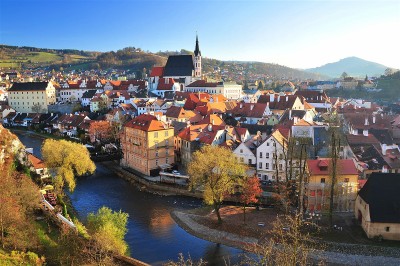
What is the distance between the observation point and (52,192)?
30.3 meters

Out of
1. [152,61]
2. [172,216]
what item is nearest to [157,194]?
[172,216]

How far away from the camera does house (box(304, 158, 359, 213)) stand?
27.2 m

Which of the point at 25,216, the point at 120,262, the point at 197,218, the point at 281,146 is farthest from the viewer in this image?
the point at 281,146

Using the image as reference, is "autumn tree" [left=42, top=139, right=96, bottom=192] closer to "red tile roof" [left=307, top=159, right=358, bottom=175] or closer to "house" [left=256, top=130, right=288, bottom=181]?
"house" [left=256, top=130, right=288, bottom=181]

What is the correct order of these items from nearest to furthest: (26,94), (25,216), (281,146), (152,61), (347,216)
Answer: (25,216) < (347,216) < (281,146) < (26,94) < (152,61)

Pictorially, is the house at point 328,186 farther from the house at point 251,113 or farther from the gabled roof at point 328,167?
the house at point 251,113

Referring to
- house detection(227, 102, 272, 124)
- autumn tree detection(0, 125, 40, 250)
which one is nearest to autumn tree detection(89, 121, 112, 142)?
house detection(227, 102, 272, 124)

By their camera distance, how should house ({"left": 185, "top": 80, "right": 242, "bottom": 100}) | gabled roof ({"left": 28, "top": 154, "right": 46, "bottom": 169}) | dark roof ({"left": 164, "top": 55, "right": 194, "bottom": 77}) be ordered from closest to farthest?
1. gabled roof ({"left": 28, "top": 154, "right": 46, "bottom": 169})
2. house ({"left": 185, "top": 80, "right": 242, "bottom": 100})
3. dark roof ({"left": 164, "top": 55, "right": 194, "bottom": 77})

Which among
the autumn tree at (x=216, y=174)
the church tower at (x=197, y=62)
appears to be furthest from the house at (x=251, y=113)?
the church tower at (x=197, y=62)

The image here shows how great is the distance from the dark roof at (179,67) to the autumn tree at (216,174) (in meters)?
73.9

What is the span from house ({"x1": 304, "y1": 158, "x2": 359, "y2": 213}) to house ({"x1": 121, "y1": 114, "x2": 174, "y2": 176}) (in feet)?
57.6

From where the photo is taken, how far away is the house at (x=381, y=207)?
76.3ft

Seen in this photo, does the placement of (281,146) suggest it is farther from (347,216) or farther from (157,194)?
(157,194)

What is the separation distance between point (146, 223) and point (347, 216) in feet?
49.4
